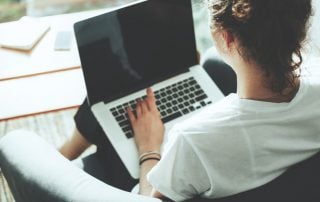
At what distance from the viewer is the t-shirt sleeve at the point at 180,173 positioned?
79 centimetres

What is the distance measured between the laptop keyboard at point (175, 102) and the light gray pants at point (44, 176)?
0.22 meters

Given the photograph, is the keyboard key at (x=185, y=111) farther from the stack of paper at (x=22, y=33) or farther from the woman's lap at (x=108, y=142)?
the stack of paper at (x=22, y=33)

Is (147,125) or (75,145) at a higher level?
(147,125)

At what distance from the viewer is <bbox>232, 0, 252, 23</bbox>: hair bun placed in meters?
0.74

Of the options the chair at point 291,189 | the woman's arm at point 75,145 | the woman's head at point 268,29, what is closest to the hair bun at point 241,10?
the woman's head at point 268,29

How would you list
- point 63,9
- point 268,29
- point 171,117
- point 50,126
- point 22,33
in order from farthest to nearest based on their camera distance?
point 50,126, point 63,9, point 22,33, point 171,117, point 268,29

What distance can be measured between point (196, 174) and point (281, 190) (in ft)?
Answer: 0.50

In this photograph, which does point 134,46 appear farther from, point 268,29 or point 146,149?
point 268,29

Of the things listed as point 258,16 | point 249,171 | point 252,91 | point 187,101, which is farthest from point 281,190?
point 187,101

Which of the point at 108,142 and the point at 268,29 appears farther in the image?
the point at 108,142

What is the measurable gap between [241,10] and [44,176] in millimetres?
527

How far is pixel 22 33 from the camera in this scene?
1359 mm

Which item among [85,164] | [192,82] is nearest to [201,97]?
[192,82]

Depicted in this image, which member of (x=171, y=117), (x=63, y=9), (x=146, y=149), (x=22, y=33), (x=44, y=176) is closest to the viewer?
(x=44, y=176)
